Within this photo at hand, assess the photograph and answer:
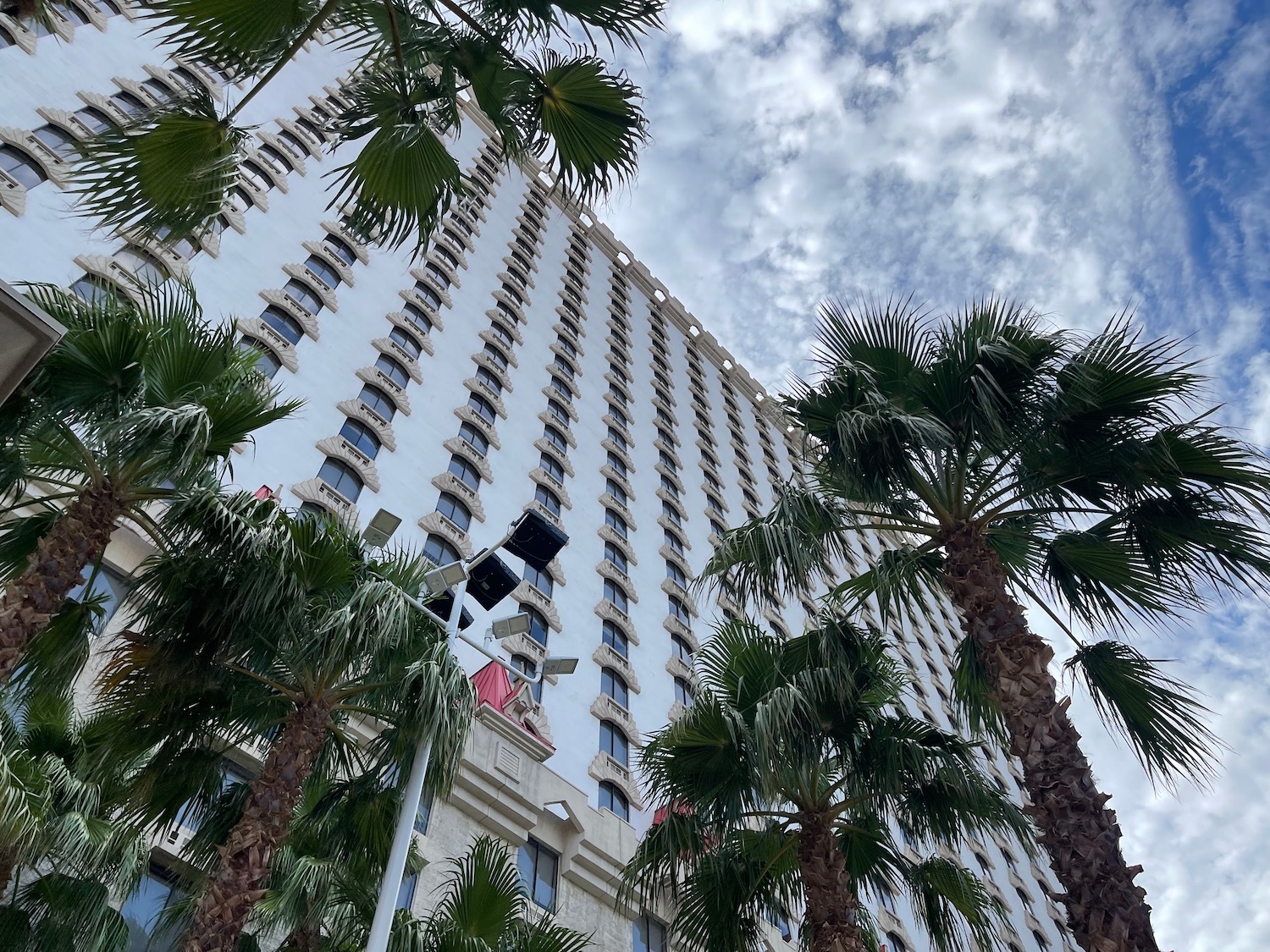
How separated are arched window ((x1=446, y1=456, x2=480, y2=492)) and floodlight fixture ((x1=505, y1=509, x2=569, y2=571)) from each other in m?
15.1

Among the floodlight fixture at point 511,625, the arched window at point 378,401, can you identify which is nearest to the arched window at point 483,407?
the arched window at point 378,401

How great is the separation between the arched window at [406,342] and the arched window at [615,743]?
12.5 metres

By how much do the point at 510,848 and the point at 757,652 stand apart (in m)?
8.69

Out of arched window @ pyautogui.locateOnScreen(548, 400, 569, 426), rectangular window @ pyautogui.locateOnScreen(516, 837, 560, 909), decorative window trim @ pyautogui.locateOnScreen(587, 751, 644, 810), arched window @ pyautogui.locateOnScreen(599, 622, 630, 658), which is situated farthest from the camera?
arched window @ pyautogui.locateOnScreen(548, 400, 569, 426)

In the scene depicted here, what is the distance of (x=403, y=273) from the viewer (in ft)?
108

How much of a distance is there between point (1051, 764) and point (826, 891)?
3418 mm

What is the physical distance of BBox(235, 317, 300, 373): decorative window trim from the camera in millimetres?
24875

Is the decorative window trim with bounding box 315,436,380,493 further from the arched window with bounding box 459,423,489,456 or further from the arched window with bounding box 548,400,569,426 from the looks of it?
the arched window with bounding box 548,400,569,426

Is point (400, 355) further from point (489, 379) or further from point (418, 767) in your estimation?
point (418, 767)

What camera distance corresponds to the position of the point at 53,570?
8797 mm

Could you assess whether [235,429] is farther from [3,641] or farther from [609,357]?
[609,357]

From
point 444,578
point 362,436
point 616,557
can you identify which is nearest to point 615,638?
point 616,557

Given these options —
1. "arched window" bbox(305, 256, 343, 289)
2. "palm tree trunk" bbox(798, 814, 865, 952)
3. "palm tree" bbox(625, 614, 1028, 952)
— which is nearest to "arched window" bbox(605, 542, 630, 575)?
"arched window" bbox(305, 256, 343, 289)

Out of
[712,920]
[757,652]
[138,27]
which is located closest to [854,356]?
[757,652]
